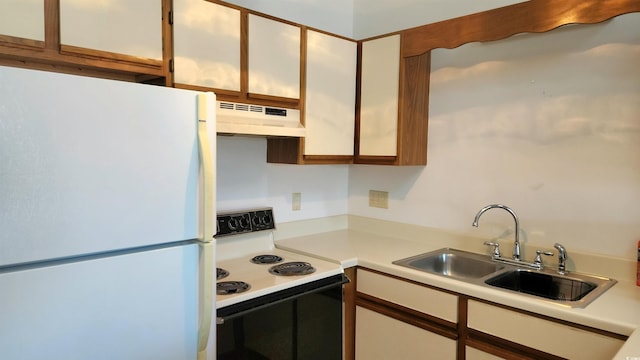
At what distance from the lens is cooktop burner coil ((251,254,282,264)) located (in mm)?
2203

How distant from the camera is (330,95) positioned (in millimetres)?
2416

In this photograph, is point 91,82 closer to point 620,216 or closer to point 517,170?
point 517,170

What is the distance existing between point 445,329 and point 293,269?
0.74m

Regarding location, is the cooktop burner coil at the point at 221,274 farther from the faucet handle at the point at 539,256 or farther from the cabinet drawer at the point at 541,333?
the faucet handle at the point at 539,256

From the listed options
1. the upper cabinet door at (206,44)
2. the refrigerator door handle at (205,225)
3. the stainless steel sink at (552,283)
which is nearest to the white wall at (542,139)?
the stainless steel sink at (552,283)

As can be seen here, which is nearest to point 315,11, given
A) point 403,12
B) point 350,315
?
point 403,12

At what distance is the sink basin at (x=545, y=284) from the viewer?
1.87 m

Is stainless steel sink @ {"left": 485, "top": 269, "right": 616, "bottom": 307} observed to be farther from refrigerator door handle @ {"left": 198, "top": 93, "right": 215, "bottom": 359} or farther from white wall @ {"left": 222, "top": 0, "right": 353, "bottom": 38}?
white wall @ {"left": 222, "top": 0, "right": 353, "bottom": 38}

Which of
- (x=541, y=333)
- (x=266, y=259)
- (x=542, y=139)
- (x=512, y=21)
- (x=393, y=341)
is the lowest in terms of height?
(x=393, y=341)

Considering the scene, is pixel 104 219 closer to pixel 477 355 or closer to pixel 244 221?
pixel 244 221

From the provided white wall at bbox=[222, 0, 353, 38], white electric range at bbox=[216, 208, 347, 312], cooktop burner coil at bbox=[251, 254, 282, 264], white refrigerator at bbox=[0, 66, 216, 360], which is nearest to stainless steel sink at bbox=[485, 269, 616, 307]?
white electric range at bbox=[216, 208, 347, 312]

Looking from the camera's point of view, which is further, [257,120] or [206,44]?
[257,120]

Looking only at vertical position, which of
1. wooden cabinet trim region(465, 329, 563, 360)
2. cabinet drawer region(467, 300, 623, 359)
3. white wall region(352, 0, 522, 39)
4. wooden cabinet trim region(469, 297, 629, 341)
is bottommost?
wooden cabinet trim region(465, 329, 563, 360)

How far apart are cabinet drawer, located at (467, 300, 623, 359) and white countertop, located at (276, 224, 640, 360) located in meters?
0.04
